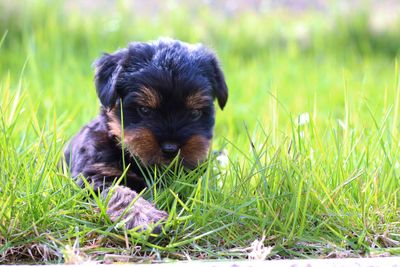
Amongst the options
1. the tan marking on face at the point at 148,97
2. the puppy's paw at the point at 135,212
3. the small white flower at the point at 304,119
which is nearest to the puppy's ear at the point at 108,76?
the tan marking on face at the point at 148,97

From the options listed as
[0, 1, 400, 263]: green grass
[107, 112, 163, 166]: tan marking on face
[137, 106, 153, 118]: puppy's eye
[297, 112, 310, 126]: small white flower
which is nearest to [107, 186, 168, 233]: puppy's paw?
[0, 1, 400, 263]: green grass

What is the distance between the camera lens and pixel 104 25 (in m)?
9.34

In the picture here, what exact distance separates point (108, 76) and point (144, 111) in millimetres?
419

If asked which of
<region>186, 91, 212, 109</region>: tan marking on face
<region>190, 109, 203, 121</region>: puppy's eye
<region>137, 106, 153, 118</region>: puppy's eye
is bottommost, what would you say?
<region>190, 109, 203, 121</region>: puppy's eye

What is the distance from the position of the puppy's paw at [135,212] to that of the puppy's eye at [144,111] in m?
0.64

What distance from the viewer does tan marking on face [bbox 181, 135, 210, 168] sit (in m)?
4.37

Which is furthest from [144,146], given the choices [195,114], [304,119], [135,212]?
[304,119]

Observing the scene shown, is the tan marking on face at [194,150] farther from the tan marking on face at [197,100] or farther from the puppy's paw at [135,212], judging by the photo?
the puppy's paw at [135,212]

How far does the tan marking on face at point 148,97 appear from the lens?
4434mm

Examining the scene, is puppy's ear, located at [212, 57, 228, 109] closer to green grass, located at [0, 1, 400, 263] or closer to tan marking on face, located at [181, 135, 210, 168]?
green grass, located at [0, 1, 400, 263]

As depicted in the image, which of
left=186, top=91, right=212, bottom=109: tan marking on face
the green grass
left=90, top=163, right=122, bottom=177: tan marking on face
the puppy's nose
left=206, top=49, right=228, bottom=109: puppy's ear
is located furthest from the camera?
left=206, top=49, right=228, bottom=109: puppy's ear

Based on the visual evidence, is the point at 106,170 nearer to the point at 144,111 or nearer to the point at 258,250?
the point at 144,111

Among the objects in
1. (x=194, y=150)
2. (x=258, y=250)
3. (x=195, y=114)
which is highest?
(x=195, y=114)

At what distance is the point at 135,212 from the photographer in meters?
3.76
